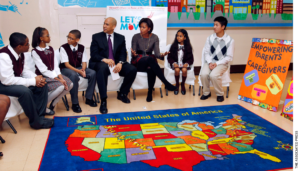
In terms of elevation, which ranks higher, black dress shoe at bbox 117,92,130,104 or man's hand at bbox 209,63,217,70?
man's hand at bbox 209,63,217,70

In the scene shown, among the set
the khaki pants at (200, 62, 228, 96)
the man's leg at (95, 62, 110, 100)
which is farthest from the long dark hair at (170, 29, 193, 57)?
the man's leg at (95, 62, 110, 100)

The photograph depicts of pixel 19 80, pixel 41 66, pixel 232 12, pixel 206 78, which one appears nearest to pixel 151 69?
pixel 206 78

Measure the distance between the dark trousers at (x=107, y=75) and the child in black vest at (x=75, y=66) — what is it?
0.12 metres

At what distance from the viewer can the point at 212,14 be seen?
530 cm

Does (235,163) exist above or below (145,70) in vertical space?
below

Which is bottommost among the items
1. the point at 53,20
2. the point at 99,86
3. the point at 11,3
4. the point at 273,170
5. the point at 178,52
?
the point at 273,170

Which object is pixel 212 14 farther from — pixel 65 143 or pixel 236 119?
pixel 65 143

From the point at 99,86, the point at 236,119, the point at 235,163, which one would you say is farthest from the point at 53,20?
the point at 235,163

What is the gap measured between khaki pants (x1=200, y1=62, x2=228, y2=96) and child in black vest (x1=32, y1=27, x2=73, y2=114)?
6.68 feet

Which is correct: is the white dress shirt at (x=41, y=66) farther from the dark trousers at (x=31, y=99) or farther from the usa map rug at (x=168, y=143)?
the usa map rug at (x=168, y=143)

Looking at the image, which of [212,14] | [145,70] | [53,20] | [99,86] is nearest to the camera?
[99,86]

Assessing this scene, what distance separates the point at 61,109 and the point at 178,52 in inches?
83.2

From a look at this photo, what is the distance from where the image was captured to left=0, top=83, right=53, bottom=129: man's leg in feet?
8.77

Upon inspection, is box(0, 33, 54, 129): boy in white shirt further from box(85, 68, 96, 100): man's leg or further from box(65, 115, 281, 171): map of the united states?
box(85, 68, 96, 100): man's leg
